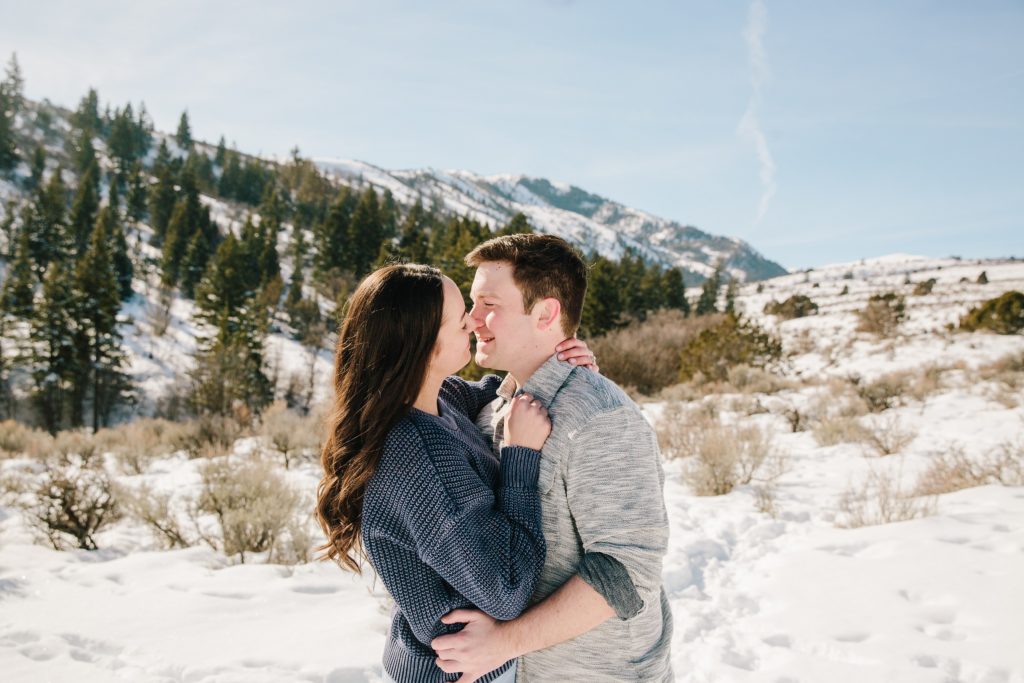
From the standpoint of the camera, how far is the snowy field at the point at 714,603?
3.37 meters

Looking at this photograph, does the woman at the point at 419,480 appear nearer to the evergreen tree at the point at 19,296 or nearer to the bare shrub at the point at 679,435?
the bare shrub at the point at 679,435

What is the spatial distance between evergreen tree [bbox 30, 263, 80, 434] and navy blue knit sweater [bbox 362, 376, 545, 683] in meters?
42.5

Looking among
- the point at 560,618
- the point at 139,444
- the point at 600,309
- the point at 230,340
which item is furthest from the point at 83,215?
the point at 560,618

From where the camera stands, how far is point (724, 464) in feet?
23.8

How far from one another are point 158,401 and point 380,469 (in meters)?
43.3

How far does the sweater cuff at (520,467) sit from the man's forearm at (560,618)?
303mm

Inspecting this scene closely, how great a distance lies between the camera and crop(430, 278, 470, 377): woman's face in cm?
182

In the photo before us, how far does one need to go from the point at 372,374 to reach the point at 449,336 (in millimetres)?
292

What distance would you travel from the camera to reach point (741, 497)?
22.6 ft

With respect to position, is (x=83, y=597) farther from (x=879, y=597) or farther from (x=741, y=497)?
→ (x=741, y=497)

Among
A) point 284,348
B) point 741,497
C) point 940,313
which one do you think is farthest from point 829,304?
point 741,497

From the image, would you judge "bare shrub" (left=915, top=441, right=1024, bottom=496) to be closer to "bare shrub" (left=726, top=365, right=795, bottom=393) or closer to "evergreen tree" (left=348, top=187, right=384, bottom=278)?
"bare shrub" (left=726, top=365, right=795, bottom=393)

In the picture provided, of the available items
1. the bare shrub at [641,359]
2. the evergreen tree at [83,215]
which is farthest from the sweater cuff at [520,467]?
the evergreen tree at [83,215]

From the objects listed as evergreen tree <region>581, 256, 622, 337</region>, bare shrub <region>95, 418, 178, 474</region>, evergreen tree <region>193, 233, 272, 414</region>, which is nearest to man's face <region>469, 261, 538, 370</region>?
bare shrub <region>95, 418, 178, 474</region>
